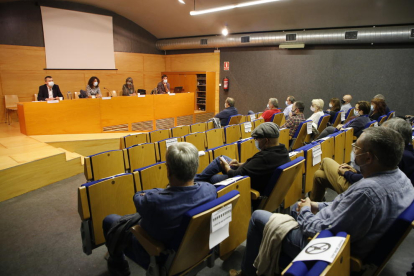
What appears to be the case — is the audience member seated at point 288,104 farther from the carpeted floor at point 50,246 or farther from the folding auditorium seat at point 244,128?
the carpeted floor at point 50,246

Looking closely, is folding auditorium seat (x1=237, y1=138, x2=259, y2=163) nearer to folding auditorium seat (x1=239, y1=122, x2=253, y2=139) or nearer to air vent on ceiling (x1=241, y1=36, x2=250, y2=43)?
folding auditorium seat (x1=239, y1=122, x2=253, y2=139)

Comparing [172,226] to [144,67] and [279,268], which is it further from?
[144,67]

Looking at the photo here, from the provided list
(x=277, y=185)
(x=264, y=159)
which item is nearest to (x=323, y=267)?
(x=277, y=185)

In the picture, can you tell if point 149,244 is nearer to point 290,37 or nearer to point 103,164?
→ point 103,164

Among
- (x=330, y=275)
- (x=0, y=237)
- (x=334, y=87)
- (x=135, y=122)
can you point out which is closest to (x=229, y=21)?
(x=334, y=87)

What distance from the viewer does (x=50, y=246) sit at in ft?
7.73

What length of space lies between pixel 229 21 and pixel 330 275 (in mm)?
8726

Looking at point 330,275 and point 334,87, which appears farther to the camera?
point 334,87

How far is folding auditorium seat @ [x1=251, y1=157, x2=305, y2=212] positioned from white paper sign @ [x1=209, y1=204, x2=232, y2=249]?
55 centimetres

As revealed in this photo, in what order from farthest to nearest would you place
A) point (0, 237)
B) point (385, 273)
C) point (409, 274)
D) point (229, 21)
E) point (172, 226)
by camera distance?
point (229, 21)
point (0, 237)
point (385, 273)
point (409, 274)
point (172, 226)

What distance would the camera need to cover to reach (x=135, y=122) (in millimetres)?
7109

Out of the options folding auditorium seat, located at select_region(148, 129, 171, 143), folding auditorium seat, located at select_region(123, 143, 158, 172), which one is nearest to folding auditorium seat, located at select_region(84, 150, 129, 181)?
folding auditorium seat, located at select_region(123, 143, 158, 172)

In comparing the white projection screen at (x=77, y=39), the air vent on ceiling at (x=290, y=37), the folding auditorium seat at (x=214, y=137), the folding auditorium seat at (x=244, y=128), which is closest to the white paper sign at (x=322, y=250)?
the folding auditorium seat at (x=214, y=137)

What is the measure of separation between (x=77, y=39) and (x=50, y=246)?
7.97 meters
